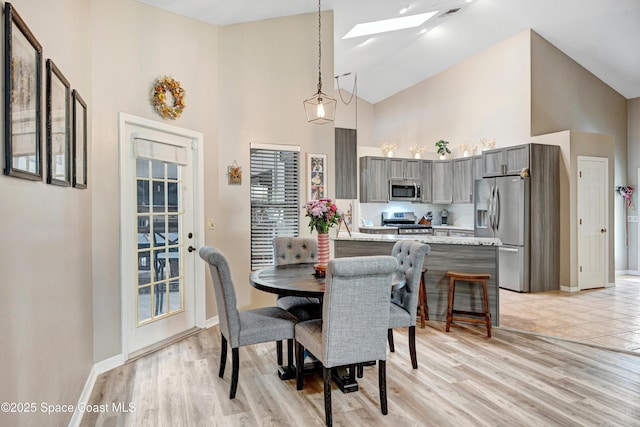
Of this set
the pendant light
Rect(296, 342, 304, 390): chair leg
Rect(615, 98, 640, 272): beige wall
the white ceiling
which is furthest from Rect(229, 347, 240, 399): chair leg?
Rect(615, 98, 640, 272): beige wall

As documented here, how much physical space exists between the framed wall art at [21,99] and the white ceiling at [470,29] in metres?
2.54

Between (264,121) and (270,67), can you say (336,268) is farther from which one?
(270,67)

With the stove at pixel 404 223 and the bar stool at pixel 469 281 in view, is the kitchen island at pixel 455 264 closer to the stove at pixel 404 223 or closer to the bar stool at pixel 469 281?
the bar stool at pixel 469 281

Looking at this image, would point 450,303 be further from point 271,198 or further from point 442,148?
point 442,148

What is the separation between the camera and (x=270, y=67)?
4.75m

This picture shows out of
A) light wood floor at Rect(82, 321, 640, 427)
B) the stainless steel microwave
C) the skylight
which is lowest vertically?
light wood floor at Rect(82, 321, 640, 427)

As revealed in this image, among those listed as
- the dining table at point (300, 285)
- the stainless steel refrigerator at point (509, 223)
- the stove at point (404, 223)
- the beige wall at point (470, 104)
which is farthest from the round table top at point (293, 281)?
the beige wall at point (470, 104)

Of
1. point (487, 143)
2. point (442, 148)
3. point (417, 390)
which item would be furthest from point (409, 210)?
point (417, 390)

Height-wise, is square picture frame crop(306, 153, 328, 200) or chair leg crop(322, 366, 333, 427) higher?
square picture frame crop(306, 153, 328, 200)

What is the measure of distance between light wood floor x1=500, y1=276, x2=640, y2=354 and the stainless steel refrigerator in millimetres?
292

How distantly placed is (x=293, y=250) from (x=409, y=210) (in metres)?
4.79

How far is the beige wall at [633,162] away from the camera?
7.26m

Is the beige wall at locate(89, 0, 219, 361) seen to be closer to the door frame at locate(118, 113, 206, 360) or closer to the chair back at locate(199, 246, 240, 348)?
the door frame at locate(118, 113, 206, 360)

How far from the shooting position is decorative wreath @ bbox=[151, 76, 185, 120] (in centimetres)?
354
